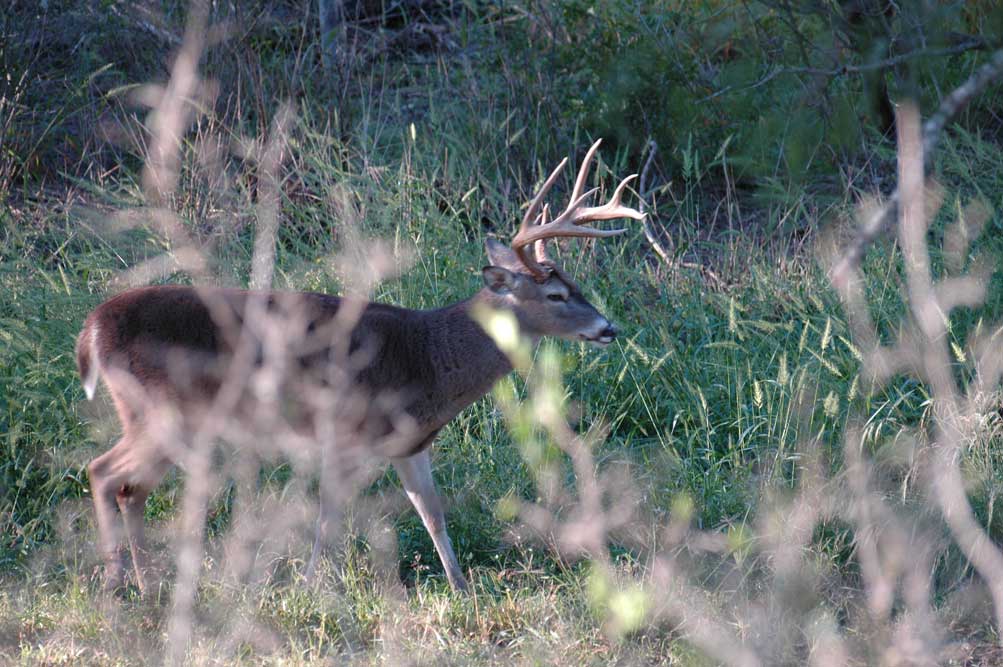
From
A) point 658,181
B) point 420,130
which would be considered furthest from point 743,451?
point 420,130

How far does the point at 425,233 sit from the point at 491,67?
6.98 feet

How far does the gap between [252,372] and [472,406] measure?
3.94 ft

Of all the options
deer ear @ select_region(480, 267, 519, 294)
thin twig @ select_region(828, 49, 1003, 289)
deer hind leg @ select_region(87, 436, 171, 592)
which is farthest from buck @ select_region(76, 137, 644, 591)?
thin twig @ select_region(828, 49, 1003, 289)

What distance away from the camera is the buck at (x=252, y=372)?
4809 mm

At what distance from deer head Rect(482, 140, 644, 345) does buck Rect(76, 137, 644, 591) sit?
2 cm

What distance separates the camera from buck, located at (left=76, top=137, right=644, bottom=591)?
4.81 meters

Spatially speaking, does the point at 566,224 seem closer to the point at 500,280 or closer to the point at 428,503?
the point at 500,280

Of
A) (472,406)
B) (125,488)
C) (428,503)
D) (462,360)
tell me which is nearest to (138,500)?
(125,488)

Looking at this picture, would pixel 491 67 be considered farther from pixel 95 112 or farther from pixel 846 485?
pixel 846 485

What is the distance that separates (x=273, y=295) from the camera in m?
4.96

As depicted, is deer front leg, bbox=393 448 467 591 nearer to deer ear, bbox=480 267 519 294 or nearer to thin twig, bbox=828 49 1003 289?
deer ear, bbox=480 267 519 294

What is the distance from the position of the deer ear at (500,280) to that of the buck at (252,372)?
0.17m

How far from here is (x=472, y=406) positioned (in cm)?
577

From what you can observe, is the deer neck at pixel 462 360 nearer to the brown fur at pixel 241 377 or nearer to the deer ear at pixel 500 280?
the brown fur at pixel 241 377
